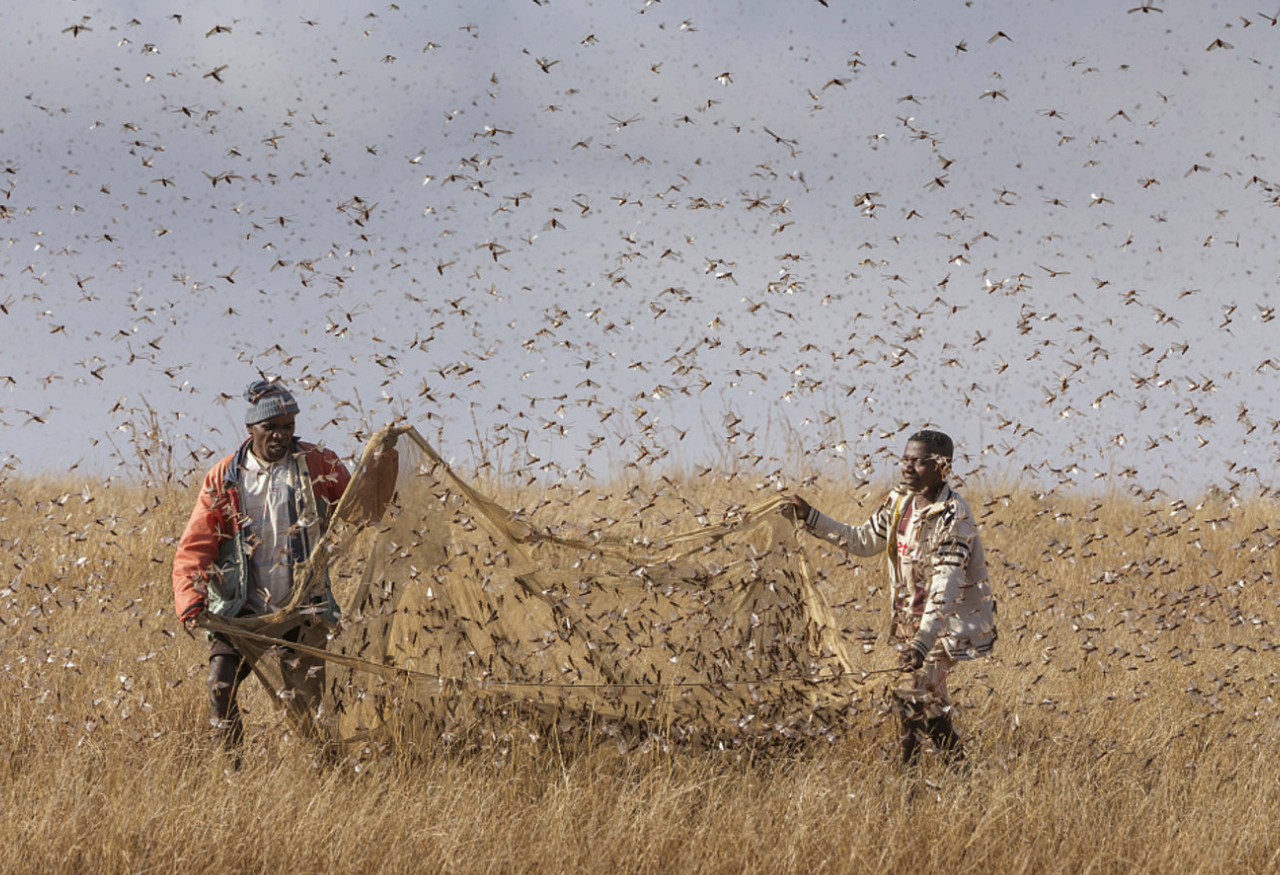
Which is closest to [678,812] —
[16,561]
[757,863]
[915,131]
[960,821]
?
[757,863]

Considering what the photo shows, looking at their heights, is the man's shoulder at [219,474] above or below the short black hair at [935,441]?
below

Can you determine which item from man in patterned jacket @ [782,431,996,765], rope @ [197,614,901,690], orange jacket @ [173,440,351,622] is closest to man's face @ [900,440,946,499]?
man in patterned jacket @ [782,431,996,765]

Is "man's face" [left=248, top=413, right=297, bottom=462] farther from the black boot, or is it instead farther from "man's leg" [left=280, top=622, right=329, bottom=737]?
the black boot

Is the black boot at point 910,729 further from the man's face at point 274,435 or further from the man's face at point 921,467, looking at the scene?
the man's face at point 274,435

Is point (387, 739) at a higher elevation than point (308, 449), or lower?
lower

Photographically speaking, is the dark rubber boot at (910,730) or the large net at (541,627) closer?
the large net at (541,627)

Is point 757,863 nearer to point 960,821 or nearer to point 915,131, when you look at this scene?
point 960,821

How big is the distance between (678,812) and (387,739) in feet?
4.60

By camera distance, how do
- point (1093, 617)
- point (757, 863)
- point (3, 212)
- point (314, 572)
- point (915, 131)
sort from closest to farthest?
1. point (757, 863)
2. point (314, 572)
3. point (915, 131)
4. point (3, 212)
5. point (1093, 617)

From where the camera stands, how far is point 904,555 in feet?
17.9

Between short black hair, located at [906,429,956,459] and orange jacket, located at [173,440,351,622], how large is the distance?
2694mm

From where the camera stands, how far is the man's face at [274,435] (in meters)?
5.34

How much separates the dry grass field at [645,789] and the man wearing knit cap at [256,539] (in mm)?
445

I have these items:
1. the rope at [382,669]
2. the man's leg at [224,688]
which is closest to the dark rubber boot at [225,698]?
the man's leg at [224,688]
